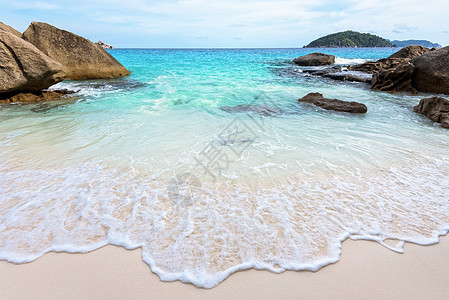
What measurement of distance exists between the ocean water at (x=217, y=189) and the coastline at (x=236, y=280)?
92 mm

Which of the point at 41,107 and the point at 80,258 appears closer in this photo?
the point at 80,258

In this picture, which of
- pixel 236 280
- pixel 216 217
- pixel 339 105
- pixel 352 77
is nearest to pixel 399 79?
pixel 352 77

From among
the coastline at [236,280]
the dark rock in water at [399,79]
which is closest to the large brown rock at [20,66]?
the coastline at [236,280]

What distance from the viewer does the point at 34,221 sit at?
257 centimetres

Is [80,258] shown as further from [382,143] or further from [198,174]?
[382,143]

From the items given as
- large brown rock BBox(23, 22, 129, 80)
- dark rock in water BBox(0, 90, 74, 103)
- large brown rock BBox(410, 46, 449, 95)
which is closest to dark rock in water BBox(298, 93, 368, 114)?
large brown rock BBox(410, 46, 449, 95)

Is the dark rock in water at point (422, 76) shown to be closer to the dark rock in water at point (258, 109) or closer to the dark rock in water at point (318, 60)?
the dark rock in water at point (258, 109)

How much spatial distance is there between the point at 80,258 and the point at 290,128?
5.13 m

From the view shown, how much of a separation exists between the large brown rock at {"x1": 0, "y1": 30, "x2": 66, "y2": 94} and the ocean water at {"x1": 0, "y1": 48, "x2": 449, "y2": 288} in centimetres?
233

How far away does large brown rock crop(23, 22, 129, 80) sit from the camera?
38.6 feet

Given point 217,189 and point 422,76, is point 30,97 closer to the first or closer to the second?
point 217,189

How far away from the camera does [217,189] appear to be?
3.23 metres

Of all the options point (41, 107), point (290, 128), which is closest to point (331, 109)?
point (290, 128)

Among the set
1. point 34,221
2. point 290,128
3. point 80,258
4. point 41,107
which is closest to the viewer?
point 80,258
